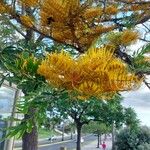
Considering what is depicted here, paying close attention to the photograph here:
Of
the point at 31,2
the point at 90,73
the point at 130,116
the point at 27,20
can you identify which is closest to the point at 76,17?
the point at 31,2

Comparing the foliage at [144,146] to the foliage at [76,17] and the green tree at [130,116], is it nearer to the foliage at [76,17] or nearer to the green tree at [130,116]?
the green tree at [130,116]

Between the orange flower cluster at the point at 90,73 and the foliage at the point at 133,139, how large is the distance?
12.5 metres

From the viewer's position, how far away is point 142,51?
2.78m

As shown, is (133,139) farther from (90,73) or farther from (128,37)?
(90,73)

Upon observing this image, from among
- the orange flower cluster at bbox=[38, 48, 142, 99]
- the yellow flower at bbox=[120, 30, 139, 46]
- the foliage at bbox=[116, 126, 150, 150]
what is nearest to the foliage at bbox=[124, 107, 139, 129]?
the foliage at bbox=[116, 126, 150, 150]

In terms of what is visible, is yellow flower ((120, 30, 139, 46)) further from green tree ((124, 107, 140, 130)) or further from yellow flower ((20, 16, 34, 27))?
green tree ((124, 107, 140, 130))

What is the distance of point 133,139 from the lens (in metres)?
14.5

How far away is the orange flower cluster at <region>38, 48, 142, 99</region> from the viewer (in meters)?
1.99

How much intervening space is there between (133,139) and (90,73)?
1278cm

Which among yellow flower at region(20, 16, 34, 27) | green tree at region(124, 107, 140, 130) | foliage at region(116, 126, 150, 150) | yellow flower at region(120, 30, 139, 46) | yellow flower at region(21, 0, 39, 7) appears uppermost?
green tree at region(124, 107, 140, 130)

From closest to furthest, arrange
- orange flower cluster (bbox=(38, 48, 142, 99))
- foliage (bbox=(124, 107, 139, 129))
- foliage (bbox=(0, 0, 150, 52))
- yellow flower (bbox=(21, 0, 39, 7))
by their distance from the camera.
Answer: orange flower cluster (bbox=(38, 48, 142, 99)), foliage (bbox=(0, 0, 150, 52)), yellow flower (bbox=(21, 0, 39, 7)), foliage (bbox=(124, 107, 139, 129))

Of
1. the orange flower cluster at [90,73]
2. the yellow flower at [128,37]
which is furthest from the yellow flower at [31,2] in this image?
the orange flower cluster at [90,73]

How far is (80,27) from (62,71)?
3.78 feet

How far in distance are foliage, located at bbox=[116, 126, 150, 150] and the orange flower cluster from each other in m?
12.5
